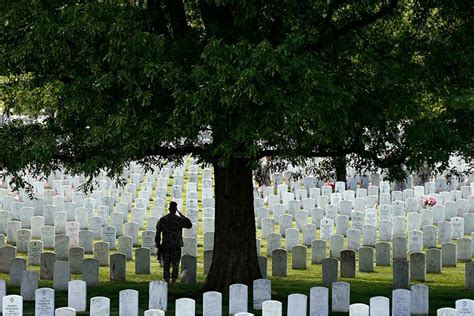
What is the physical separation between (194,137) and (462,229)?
442 inches

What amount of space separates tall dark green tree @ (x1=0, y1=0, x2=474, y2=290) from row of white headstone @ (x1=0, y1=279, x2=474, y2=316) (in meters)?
1.70

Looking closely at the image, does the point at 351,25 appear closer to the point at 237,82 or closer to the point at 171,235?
the point at 237,82

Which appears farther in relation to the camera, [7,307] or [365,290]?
[365,290]

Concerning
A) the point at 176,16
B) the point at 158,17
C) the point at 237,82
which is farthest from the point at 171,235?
the point at 237,82

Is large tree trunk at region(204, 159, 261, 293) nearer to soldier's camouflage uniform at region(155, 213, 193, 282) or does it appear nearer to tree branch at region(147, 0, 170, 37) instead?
soldier's camouflage uniform at region(155, 213, 193, 282)

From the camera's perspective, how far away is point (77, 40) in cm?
1561

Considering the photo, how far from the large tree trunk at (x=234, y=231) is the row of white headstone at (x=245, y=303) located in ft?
4.70

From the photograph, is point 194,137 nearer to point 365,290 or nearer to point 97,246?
point 365,290

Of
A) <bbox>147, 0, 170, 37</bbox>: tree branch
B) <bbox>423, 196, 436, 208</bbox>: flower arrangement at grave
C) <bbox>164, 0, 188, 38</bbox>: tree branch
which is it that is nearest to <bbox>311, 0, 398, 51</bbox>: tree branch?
<bbox>164, 0, 188, 38</bbox>: tree branch

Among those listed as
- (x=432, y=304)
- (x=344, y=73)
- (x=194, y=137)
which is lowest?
(x=432, y=304)

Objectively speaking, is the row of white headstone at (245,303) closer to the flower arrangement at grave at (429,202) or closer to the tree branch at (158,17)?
the tree branch at (158,17)

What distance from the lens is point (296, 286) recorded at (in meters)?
19.9

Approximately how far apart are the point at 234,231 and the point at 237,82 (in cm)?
461

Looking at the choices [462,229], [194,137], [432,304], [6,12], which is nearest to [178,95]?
[194,137]
